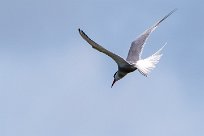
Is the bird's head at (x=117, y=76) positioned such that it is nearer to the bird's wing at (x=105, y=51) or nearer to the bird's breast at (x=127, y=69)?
the bird's breast at (x=127, y=69)

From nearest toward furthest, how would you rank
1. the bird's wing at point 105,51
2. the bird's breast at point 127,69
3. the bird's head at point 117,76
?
the bird's wing at point 105,51 → the bird's breast at point 127,69 → the bird's head at point 117,76

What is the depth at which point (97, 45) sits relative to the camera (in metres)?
17.9

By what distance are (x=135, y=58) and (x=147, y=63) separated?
168cm

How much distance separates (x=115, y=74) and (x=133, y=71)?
168cm

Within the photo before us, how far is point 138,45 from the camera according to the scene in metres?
21.8

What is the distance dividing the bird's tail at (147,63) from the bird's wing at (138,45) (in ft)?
3.49

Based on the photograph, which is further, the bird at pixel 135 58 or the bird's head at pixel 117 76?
the bird's head at pixel 117 76

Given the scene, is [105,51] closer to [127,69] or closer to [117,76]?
[127,69]

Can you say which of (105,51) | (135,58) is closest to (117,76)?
(135,58)

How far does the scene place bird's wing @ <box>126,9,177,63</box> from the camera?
21125 mm

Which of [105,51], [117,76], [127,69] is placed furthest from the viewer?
[117,76]

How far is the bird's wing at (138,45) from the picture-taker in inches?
832

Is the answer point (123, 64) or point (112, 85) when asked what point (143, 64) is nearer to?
point (123, 64)

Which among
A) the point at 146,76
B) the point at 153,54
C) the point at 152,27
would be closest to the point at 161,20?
the point at 152,27
